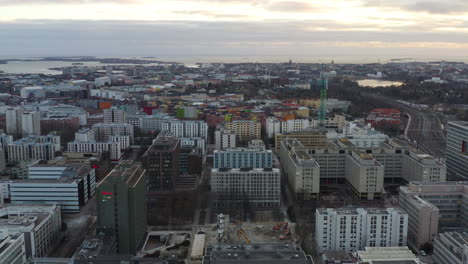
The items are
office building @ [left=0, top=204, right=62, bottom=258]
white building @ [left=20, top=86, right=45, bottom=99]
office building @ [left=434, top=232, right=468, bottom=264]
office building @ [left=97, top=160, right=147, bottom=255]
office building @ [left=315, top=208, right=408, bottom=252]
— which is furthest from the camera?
white building @ [left=20, top=86, right=45, bottom=99]

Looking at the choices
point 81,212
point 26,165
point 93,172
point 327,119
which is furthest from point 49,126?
point 327,119

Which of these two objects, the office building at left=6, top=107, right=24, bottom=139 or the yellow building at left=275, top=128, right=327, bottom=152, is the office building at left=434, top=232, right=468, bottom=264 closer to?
the yellow building at left=275, top=128, right=327, bottom=152

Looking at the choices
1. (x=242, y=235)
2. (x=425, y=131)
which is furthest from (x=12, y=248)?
(x=425, y=131)

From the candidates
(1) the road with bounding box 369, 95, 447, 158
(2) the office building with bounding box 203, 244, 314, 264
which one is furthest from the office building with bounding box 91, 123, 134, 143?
(2) the office building with bounding box 203, 244, 314, 264

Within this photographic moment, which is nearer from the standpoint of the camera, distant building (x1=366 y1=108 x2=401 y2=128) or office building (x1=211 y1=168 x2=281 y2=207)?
office building (x1=211 y1=168 x2=281 y2=207)

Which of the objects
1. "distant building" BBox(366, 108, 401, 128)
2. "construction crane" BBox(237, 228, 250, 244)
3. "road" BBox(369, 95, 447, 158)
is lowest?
"construction crane" BBox(237, 228, 250, 244)

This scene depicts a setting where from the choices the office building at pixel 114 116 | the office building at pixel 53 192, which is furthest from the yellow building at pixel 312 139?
the office building at pixel 114 116

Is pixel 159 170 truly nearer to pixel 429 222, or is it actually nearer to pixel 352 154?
pixel 352 154

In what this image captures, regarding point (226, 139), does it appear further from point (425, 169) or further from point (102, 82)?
point (102, 82)
